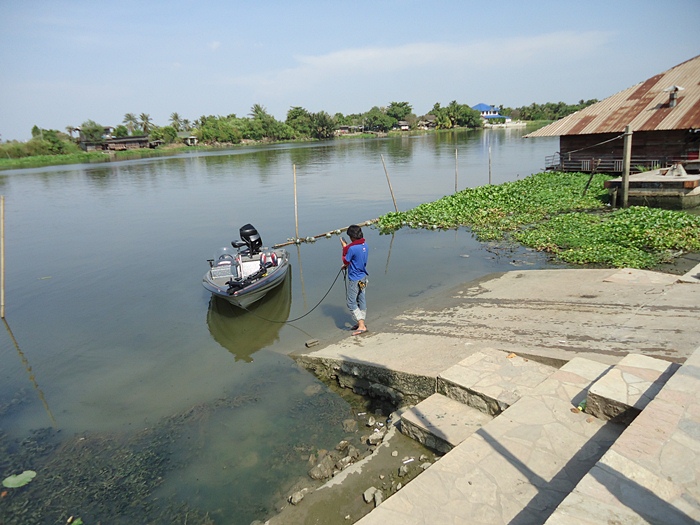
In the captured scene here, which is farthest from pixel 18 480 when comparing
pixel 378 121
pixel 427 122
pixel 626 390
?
A: pixel 427 122

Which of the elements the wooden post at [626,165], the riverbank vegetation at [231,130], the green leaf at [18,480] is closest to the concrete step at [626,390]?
the green leaf at [18,480]

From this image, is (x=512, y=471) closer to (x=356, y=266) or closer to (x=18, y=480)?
(x=356, y=266)

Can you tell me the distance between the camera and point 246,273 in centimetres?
1078

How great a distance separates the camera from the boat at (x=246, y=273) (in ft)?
31.6

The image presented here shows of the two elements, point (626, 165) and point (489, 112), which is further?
point (489, 112)

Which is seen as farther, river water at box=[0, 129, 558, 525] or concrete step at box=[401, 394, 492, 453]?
river water at box=[0, 129, 558, 525]

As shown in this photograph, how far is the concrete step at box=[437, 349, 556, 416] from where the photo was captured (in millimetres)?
4707

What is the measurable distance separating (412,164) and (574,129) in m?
17.9

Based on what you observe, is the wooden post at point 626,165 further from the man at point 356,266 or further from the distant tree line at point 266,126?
the distant tree line at point 266,126

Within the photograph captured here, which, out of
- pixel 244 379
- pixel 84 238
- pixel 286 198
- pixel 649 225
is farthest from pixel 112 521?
pixel 286 198

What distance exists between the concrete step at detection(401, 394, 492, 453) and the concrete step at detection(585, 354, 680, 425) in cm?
118

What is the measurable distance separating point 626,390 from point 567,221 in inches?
498

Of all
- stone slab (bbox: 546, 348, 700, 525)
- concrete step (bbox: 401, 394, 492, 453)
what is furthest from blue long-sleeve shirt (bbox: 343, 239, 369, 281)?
stone slab (bbox: 546, 348, 700, 525)

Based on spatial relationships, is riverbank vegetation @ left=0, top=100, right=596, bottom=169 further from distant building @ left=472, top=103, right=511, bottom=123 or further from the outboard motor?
the outboard motor
